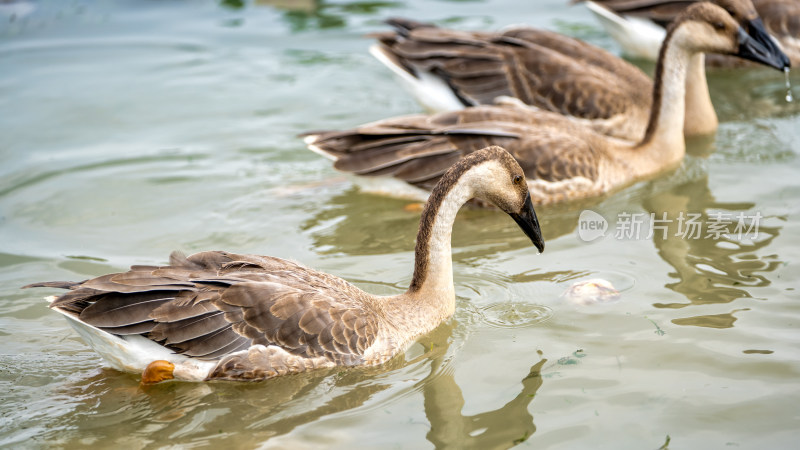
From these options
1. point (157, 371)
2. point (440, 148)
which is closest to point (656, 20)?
point (440, 148)

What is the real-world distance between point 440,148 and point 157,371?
13.5 feet

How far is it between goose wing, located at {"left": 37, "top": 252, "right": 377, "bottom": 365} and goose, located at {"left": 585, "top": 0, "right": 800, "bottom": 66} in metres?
8.14

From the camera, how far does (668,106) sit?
9.77m

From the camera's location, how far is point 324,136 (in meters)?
9.25

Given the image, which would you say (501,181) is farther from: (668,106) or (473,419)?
(668,106)

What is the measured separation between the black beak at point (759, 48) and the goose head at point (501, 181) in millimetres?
4511

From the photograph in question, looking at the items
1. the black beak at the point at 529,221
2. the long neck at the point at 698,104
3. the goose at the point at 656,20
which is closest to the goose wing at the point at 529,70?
the long neck at the point at 698,104

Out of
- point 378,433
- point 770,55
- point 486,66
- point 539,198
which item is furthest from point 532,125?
point 378,433

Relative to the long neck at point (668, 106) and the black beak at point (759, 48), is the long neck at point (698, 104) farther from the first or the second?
the long neck at point (668, 106)

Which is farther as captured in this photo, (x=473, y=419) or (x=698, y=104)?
(x=698, y=104)

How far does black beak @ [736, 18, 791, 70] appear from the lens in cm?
1002

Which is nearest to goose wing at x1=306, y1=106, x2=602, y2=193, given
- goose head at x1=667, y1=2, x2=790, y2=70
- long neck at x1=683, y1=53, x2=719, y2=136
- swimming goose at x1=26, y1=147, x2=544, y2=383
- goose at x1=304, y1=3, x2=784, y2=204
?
goose at x1=304, y1=3, x2=784, y2=204

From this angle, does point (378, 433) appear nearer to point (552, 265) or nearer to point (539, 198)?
point (552, 265)

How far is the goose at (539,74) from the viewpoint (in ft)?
34.6
